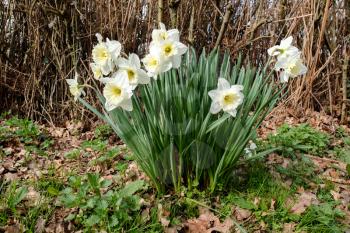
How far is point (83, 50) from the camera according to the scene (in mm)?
4133

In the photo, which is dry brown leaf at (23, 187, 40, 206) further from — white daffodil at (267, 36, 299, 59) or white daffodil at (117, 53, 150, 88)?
white daffodil at (267, 36, 299, 59)

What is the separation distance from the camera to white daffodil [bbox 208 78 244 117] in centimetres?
177

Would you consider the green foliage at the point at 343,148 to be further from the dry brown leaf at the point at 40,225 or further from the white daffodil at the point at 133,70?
the dry brown leaf at the point at 40,225

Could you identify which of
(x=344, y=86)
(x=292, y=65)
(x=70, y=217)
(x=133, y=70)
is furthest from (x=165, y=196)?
(x=344, y=86)

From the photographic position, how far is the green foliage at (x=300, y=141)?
2.91 m

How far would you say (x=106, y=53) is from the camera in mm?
1802

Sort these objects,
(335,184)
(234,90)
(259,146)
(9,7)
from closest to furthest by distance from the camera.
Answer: (234,90) → (335,184) → (259,146) → (9,7)

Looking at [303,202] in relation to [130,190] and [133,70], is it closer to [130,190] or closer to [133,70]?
[130,190]

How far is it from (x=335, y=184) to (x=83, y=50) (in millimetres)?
2885

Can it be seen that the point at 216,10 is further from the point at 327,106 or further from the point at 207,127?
the point at 207,127

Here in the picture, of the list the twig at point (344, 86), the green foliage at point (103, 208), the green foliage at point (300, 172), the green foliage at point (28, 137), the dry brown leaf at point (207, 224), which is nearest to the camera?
the green foliage at point (103, 208)

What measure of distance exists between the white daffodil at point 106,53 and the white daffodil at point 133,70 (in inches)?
3.1

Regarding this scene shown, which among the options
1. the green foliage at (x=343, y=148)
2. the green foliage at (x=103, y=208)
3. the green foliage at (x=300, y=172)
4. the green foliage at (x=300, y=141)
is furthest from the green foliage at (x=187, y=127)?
the green foliage at (x=343, y=148)

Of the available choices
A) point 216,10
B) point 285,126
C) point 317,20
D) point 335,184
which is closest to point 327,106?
point 317,20
